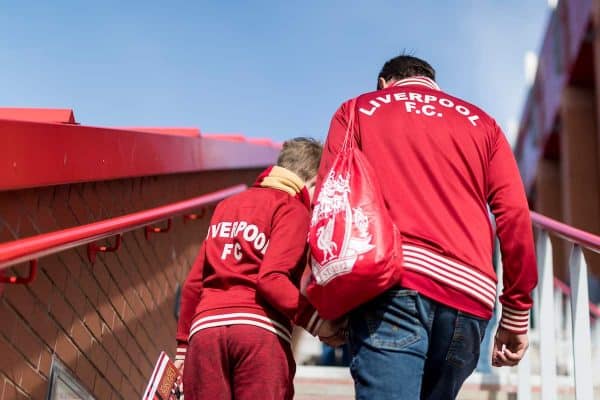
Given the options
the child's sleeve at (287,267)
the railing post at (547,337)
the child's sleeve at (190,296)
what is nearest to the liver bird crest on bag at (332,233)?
the child's sleeve at (287,267)

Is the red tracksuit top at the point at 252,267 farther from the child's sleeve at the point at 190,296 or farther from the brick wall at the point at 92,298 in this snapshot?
the brick wall at the point at 92,298

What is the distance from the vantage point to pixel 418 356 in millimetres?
1997

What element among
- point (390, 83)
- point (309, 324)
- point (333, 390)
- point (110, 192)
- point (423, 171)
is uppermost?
point (390, 83)

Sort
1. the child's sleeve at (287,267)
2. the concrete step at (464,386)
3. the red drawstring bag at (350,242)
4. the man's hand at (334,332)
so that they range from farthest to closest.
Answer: the concrete step at (464,386), the child's sleeve at (287,267), the man's hand at (334,332), the red drawstring bag at (350,242)

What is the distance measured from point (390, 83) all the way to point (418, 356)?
88 cm

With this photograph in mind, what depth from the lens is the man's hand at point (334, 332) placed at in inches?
86.9

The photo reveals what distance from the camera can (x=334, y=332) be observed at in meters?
2.23

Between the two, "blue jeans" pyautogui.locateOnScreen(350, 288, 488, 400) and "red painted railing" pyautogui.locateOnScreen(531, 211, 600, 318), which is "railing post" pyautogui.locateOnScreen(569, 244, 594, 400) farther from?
"blue jeans" pyautogui.locateOnScreen(350, 288, 488, 400)

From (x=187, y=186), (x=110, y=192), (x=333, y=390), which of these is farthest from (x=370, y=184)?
(x=187, y=186)

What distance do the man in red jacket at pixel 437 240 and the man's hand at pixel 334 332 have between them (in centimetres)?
15

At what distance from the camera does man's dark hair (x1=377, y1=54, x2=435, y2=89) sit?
8.07ft

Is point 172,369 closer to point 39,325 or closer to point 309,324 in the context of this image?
point 39,325

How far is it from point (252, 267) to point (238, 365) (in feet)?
1.03

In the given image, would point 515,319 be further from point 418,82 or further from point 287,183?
point 287,183
